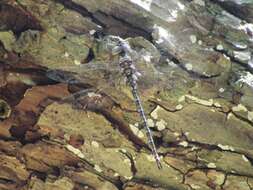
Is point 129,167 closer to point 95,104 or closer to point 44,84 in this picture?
point 95,104

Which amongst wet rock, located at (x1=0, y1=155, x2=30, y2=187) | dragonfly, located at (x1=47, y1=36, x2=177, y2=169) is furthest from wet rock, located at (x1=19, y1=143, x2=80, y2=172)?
dragonfly, located at (x1=47, y1=36, x2=177, y2=169)

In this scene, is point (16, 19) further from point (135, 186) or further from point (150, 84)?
point (135, 186)

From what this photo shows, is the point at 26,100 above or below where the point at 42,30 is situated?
below

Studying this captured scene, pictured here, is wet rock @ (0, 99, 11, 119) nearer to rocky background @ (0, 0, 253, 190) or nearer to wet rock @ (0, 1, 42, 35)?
rocky background @ (0, 0, 253, 190)

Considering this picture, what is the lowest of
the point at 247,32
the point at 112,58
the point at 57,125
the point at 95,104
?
the point at 57,125

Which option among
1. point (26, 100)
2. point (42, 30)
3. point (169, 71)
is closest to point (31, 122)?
point (26, 100)

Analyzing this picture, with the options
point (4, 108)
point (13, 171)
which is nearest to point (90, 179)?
point (13, 171)

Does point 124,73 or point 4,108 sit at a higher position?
point 124,73
